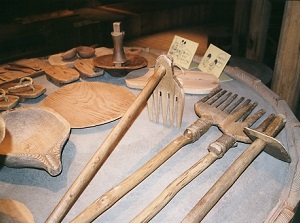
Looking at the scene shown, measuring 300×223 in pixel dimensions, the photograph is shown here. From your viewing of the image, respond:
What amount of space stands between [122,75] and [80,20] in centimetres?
347

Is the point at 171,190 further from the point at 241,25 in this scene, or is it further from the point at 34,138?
the point at 241,25

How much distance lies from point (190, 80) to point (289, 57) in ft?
2.96

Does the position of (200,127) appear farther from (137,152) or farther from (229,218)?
(229,218)

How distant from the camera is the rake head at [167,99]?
5.07ft

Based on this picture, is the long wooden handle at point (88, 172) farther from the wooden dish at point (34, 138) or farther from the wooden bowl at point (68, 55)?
the wooden bowl at point (68, 55)

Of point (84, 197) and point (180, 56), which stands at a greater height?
point (180, 56)

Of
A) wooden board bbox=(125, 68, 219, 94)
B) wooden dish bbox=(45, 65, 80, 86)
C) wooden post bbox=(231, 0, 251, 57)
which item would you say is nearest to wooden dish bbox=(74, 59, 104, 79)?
wooden dish bbox=(45, 65, 80, 86)

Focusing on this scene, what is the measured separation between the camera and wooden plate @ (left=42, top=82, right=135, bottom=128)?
1.62 metres

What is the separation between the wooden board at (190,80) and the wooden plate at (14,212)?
3.81 ft

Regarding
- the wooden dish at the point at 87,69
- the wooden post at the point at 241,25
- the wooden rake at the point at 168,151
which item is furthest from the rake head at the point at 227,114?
Result: the wooden post at the point at 241,25

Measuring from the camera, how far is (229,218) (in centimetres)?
108

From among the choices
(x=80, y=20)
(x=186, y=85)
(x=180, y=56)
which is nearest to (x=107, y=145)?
(x=186, y=85)

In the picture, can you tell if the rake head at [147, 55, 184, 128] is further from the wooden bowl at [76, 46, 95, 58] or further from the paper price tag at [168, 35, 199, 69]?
the wooden bowl at [76, 46, 95, 58]

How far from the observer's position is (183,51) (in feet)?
7.47
